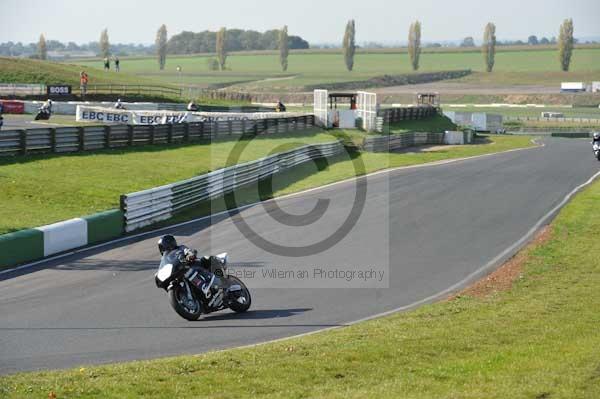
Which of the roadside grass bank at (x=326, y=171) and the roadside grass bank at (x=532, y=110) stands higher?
the roadside grass bank at (x=532, y=110)

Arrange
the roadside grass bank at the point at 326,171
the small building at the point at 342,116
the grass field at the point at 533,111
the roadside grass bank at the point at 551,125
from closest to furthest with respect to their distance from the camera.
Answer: the roadside grass bank at the point at 326,171 → the small building at the point at 342,116 → the roadside grass bank at the point at 551,125 → the grass field at the point at 533,111

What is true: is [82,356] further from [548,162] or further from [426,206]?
[548,162]

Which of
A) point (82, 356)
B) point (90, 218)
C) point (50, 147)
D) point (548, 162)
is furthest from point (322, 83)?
point (82, 356)

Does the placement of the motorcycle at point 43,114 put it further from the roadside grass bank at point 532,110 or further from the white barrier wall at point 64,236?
the roadside grass bank at point 532,110

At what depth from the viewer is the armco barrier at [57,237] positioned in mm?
18844

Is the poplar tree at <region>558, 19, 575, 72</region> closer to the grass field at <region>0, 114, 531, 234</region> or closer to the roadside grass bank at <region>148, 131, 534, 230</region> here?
the roadside grass bank at <region>148, 131, 534, 230</region>

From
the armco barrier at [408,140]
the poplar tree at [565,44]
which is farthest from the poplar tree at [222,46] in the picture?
the armco barrier at [408,140]

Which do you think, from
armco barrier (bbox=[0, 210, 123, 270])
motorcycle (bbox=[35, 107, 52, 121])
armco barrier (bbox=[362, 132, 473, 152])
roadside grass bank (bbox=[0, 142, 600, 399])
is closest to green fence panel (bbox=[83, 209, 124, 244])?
armco barrier (bbox=[0, 210, 123, 270])

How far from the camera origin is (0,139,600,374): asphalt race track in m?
12.8

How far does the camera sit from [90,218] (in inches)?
859

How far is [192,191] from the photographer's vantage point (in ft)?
91.2

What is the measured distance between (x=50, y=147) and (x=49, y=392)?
85.8 feet

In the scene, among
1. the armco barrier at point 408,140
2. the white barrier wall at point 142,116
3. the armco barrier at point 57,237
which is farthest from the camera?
the white barrier wall at point 142,116

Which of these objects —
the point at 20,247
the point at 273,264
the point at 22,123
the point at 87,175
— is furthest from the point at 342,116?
the point at 20,247
